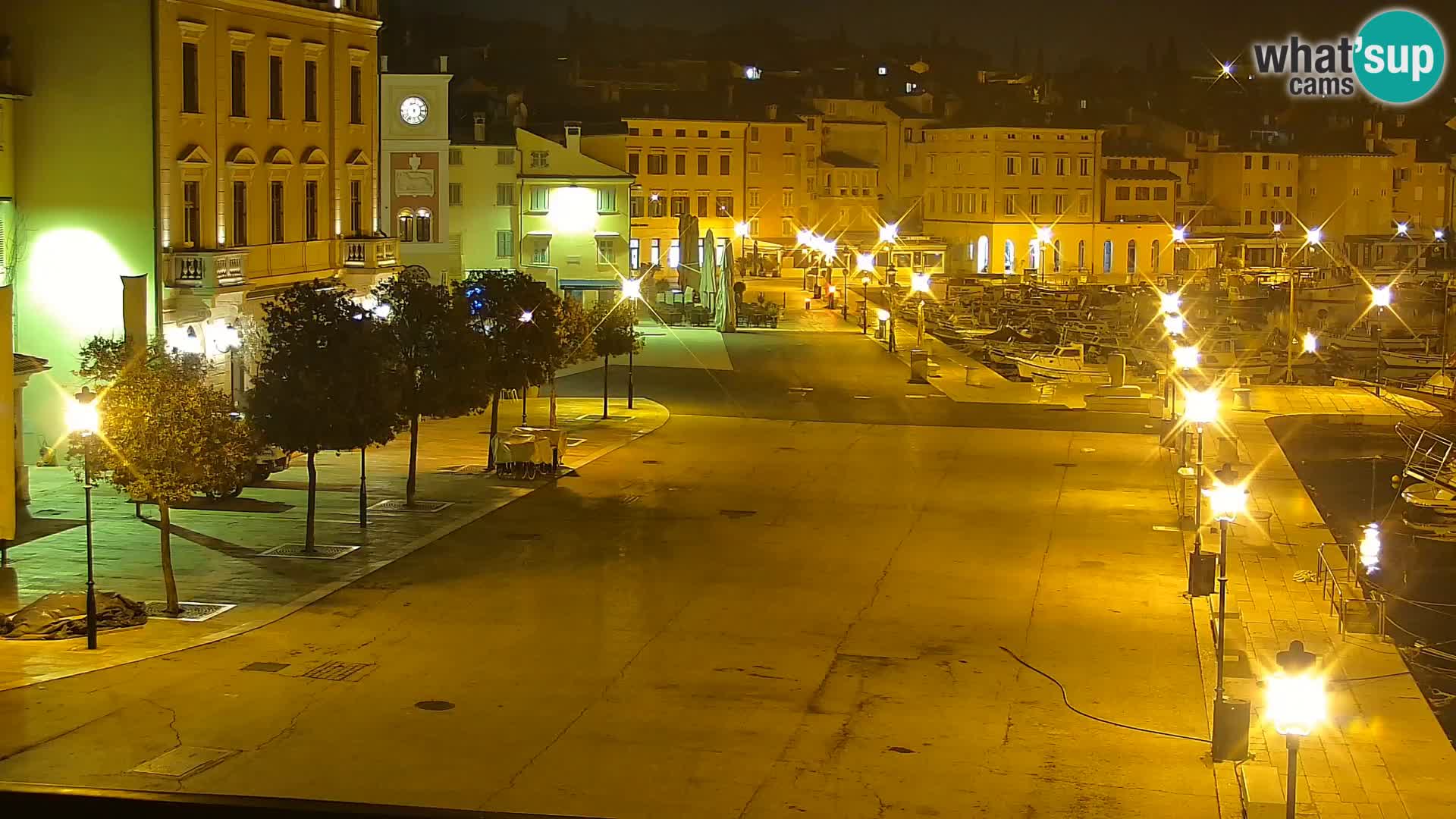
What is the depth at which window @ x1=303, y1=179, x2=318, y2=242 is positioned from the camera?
42719mm

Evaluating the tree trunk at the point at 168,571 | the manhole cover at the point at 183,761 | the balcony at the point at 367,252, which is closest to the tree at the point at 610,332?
the balcony at the point at 367,252

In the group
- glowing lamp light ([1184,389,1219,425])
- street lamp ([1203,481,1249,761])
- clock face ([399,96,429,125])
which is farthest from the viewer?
clock face ([399,96,429,125])

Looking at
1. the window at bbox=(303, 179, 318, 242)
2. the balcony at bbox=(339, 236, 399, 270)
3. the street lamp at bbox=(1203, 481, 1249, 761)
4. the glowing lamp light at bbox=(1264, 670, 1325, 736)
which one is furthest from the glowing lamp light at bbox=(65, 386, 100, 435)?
the balcony at bbox=(339, 236, 399, 270)

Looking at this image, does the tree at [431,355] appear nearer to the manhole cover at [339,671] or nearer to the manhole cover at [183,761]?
the manhole cover at [339,671]

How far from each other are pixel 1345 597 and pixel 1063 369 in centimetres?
3264

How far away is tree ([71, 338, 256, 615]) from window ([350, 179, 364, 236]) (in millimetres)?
21480

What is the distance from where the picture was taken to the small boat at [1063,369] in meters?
57.8

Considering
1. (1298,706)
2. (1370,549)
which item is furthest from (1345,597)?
(1298,706)

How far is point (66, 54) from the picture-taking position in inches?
1400

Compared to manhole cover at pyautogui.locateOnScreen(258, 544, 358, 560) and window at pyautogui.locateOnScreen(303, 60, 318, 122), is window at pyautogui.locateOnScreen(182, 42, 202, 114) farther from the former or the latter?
manhole cover at pyautogui.locateOnScreen(258, 544, 358, 560)

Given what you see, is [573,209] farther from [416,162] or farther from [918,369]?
[918,369]

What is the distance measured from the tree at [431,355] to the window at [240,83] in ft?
25.8

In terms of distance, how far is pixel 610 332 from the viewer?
4644 centimetres

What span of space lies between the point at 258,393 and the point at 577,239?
53637 mm
